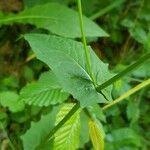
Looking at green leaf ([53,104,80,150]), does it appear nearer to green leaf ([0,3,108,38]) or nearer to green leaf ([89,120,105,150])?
green leaf ([89,120,105,150])

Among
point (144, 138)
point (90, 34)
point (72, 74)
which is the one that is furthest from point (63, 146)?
point (144, 138)

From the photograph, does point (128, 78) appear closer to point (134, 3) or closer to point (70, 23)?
point (70, 23)

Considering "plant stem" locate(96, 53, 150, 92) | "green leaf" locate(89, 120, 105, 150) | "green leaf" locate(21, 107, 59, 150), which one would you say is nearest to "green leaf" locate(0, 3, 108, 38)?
"green leaf" locate(21, 107, 59, 150)

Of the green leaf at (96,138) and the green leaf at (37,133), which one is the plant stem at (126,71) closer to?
the green leaf at (96,138)

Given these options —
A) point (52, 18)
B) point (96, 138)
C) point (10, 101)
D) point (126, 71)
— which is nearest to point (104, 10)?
point (52, 18)

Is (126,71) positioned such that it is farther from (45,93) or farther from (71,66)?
(45,93)

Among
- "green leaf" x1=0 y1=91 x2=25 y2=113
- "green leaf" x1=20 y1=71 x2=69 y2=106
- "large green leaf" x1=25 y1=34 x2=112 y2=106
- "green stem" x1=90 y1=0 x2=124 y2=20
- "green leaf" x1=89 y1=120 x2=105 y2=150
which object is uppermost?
"green stem" x1=90 y1=0 x2=124 y2=20

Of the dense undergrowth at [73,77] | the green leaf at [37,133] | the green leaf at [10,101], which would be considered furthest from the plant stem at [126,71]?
the green leaf at [10,101]

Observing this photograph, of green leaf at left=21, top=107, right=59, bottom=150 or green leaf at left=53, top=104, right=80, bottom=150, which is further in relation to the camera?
green leaf at left=21, top=107, right=59, bottom=150
